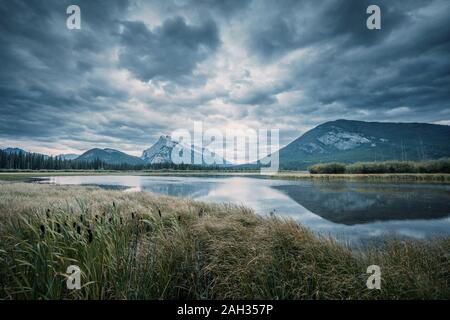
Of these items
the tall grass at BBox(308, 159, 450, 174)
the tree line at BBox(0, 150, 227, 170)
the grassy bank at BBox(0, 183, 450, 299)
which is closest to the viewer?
the grassy bank at BBox(0, 183, 450, 299)

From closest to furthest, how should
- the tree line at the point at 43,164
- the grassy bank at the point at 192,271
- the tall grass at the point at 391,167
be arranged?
1. the grassy bank at the point at 192,271
2. the tall grass at the point at 391,167
3. the tree line at the point at 43,164

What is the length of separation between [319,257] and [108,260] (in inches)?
170

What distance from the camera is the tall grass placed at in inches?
1997

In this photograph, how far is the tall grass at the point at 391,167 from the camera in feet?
166

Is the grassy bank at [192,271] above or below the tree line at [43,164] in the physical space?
below

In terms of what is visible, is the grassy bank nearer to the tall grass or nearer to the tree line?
the tall grass

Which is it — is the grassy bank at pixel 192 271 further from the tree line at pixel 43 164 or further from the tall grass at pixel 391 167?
the tree line at pixel 43 164

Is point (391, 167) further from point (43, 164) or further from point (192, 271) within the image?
point (43, 164)

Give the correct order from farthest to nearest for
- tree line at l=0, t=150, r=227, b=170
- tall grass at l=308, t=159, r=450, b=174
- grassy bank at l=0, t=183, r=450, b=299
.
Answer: tree line at l=0, t=150, r=227, b=170, tall grass at l=308, t=159, r=450, b=174, grassy bank at l=0, t=183, r=450, b=299

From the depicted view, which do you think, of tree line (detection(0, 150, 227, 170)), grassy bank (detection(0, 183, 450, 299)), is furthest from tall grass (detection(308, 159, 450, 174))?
tree line (detection(0, 150, 227, 170))

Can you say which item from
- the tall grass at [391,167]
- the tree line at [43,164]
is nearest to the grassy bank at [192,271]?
the tall grass at [391,167]
